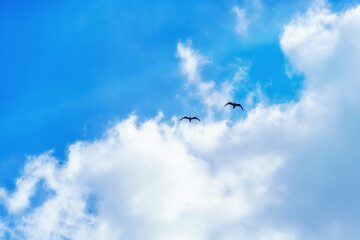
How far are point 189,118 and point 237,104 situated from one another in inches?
926

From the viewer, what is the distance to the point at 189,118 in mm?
171000

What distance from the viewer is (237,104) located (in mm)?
162750
